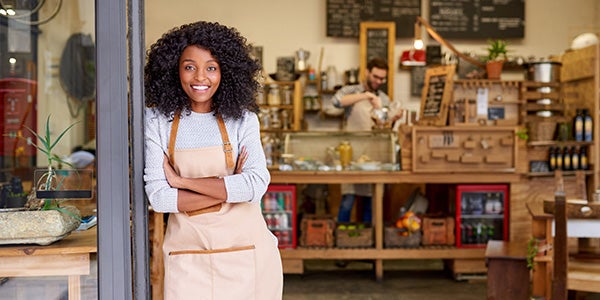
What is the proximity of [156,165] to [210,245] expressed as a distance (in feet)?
1.06

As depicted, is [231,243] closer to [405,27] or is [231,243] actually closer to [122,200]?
[122,200]

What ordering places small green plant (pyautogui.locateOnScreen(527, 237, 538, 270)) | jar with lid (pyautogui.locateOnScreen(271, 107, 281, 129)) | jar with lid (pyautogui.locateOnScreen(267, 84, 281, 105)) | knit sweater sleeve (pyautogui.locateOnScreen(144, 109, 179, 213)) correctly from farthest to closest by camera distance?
jar with lid (pyautogui.locateOnScreen(267, 84, 281, 105)) < jar with lid (pyautogui.locateOnScreen(271, 107, 281, 129)) < small green plant (pyautogui.locateOnScreen(527, 237, 538, 270)) < knit sweater sleeve (pyautogui.locateOnScreen(144, 109, 179, 213))

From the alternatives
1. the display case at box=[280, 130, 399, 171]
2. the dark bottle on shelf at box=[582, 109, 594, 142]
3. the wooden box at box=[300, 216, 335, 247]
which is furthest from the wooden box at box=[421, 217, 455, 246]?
the dark bottle on shelf at box=[582, 109, 594, 142]

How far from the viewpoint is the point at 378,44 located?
8672 millimetres

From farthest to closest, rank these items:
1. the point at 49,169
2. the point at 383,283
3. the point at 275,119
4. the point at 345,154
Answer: the point at 275,119 < the point at 345,154 < the point at 383,283 < the point at 49,169

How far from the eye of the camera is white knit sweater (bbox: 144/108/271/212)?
7.55ft

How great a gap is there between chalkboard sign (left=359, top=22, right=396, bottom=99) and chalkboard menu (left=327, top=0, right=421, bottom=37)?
104 millimetres

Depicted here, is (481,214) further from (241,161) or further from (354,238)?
(241,161)

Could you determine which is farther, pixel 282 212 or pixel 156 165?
pixel 282 212

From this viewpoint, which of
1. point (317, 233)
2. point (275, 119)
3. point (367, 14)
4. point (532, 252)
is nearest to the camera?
point (532, 252)

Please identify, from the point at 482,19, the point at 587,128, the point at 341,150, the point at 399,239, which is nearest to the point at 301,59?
the point at 482,19

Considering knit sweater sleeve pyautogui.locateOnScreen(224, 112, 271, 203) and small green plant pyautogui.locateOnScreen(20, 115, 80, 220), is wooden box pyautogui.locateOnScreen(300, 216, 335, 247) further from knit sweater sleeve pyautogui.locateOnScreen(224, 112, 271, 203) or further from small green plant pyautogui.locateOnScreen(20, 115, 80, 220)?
knit sweater sleeve pyautogui.locateOnScreen(224, 112, 271, 203)

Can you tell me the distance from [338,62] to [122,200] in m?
6.70

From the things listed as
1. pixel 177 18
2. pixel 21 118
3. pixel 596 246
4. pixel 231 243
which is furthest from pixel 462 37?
pixel 231 243
